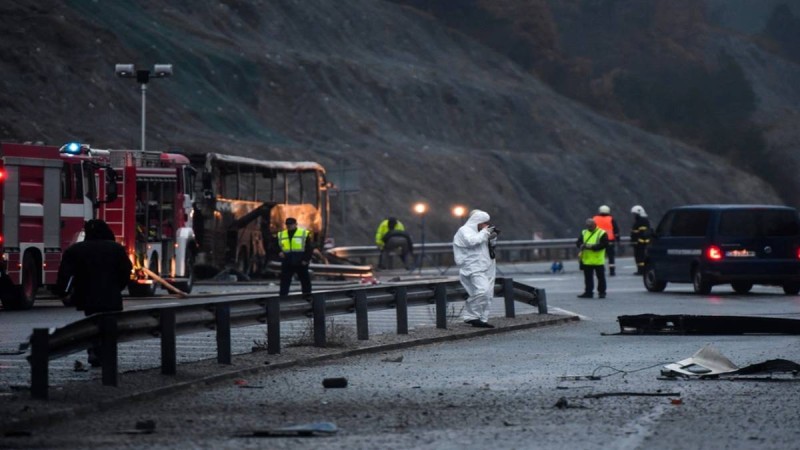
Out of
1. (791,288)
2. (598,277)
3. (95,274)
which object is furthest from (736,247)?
(95,274)

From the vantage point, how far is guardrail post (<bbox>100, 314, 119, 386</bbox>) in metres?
14.1

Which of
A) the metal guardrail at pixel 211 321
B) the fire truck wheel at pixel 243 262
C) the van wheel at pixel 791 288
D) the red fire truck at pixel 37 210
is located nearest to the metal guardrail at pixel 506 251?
the fire truck wheel at pixel 243 262

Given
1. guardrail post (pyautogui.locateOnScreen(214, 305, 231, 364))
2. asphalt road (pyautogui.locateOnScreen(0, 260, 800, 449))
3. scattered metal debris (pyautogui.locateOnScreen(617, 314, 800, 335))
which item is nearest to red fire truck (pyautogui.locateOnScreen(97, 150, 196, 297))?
scattered metal debris (pyautogui.locateOnScreen(617, 314, 800, 335))

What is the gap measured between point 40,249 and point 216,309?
13.2 m

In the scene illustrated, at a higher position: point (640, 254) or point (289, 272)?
point (640, 254)

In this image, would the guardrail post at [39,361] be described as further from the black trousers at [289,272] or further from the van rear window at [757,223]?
the van rear window at [757,223]

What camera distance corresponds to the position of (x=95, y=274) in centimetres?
1622

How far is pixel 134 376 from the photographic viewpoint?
15188mm

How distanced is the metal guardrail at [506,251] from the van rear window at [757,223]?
1721cm

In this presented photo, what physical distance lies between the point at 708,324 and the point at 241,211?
25.1 m

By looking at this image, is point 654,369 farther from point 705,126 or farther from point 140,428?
point 705,126

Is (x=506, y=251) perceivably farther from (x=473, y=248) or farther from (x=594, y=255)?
(x=473, y=248)

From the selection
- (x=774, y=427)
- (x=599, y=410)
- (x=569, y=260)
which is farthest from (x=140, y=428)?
(x=569, y=260)

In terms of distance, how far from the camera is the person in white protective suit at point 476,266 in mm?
23156
